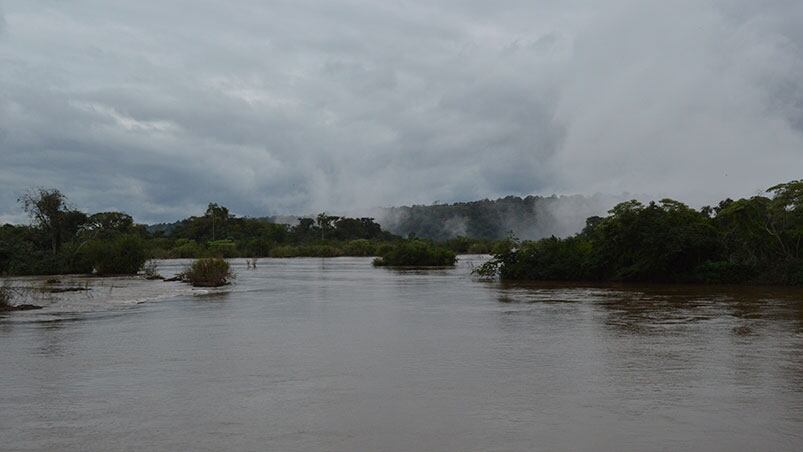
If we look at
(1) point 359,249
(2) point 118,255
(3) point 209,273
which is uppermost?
(1) point 359,249

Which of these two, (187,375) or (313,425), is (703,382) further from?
(187,375)

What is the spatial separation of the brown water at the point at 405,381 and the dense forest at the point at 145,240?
25615 mm

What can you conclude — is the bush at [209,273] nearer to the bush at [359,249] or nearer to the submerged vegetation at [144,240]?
the submerged vegetation at [144,240]

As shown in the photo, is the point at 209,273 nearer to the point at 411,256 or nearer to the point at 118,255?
the point at 118,255

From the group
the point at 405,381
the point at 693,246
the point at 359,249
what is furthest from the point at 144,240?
the point at 359,249

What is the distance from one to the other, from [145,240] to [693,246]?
39.1 metres

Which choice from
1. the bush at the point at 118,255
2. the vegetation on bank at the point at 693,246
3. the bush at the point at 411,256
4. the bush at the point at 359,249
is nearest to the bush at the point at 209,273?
the bush at the point at 118,255

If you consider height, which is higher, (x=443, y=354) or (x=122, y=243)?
(x=122, y=243)

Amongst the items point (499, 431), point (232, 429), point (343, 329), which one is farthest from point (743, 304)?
point (232, 429)

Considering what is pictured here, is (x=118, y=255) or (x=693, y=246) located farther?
(x=118, y=255)

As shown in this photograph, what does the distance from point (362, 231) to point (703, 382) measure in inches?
4930

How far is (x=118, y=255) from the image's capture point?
4319 centimetres

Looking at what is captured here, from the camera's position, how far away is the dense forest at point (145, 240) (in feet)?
143

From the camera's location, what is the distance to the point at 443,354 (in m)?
12.0
